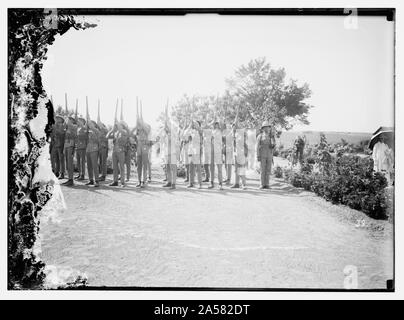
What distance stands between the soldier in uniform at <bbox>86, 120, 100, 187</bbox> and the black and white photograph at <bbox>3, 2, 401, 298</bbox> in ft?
0.27

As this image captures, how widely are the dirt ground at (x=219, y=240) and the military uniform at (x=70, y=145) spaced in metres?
0.39

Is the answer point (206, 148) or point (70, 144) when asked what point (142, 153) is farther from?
point (70, 144)

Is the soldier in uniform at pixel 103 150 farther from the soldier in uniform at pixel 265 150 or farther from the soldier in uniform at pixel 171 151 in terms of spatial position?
the soldier in uniform at pixel 265 150

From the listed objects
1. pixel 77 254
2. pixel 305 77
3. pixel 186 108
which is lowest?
pixel 77 254

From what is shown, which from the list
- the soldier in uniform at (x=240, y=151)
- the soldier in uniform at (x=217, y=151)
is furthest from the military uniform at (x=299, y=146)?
the soldier in uniform at (x=217, y=151)

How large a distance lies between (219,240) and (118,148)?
1.68m

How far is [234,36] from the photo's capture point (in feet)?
16.5

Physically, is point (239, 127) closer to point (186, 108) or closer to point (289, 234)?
point (186, 108)

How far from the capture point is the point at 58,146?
5223mm

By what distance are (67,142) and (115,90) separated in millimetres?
890

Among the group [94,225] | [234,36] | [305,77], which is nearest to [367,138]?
[305,77]

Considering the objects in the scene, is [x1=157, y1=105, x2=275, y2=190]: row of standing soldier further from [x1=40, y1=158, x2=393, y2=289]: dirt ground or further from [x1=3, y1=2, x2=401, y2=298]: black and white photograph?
[x1=40, y1=158, x2=393, y2=289]: dirt ground

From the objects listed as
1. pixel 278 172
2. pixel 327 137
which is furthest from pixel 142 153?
pixel 327 137

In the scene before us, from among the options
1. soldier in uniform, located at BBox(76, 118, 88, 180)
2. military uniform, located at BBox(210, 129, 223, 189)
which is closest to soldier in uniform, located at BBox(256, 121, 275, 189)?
military uniform, located at BBox(210, 129, 223, 189)
